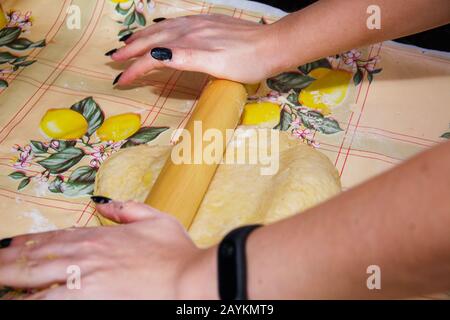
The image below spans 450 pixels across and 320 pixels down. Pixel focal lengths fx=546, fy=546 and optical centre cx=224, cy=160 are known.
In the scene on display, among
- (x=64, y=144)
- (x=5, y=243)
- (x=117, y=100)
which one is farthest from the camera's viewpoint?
(x=117, y=100)

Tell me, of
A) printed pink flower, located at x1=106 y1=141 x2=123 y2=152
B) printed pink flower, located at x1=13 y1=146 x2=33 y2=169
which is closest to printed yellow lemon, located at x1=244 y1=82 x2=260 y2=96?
printed pink flower, located at x1=106 y1=141 x2=123 y2=152

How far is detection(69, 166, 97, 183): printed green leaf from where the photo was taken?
49.8 inches

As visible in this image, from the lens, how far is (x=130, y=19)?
1712mm

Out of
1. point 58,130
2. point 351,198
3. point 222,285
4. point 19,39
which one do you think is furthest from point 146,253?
point 19,39

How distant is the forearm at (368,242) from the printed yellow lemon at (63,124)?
2.44ft

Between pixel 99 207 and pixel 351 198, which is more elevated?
pixel 351 198

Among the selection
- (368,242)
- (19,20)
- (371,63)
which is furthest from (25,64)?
(368,242)

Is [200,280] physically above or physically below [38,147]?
above

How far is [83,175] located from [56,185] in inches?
2.6

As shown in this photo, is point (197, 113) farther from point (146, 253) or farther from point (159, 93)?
point (146, 253)

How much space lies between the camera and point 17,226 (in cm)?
115

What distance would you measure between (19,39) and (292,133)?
0.89 metres

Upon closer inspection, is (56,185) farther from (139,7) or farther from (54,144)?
(139,7)

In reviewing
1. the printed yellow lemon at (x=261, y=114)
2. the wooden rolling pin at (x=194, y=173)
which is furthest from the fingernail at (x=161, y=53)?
the printed yellow lemon at (x=261, y=114)
